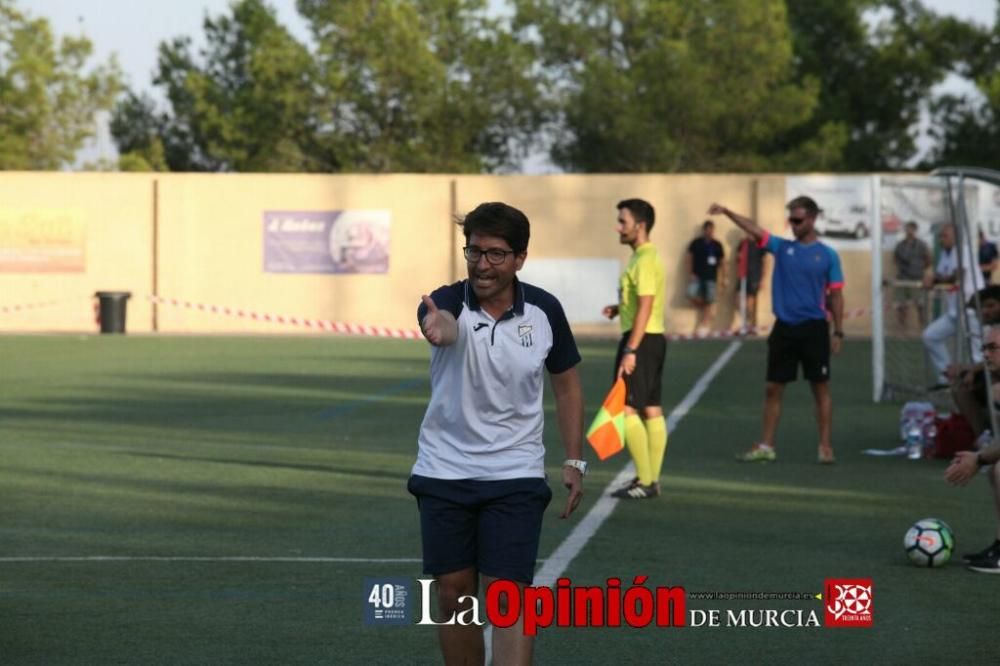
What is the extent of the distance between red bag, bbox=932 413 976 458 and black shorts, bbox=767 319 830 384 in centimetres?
106

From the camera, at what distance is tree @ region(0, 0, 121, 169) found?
6538cm

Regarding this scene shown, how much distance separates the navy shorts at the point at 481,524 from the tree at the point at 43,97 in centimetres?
6048

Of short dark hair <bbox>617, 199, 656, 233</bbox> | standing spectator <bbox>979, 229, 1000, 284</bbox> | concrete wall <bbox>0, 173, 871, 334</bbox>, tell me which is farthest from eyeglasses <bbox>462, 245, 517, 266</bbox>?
concrete wall <bbox>0, 173, 871, 334</bbox>

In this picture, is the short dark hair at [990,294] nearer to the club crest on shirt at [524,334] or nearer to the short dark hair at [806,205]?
the short dark hair at [806,205]

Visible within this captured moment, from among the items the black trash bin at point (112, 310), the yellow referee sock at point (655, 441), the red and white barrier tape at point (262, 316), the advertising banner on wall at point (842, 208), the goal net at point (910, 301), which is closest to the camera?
the yellow referee sock at point (655, 441)

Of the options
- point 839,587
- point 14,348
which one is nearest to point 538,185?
point 14,348

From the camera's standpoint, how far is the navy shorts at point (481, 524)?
6277 millimetres

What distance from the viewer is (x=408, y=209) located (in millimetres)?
40531

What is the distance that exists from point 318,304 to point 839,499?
90.6 ft

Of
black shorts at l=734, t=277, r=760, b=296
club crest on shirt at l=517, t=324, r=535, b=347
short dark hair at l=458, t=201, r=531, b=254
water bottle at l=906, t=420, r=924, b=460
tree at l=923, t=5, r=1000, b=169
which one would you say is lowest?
water bottle at l=906, t=420, r=924, b=460

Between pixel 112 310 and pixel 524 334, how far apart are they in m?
33.0

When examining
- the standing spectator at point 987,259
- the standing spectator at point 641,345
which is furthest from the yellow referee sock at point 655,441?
the standing spectator at point 987,259

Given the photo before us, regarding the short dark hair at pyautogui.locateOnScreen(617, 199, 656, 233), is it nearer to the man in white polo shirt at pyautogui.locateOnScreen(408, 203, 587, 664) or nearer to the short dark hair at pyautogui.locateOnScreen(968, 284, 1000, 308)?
the short dark hair at pyautogui.locateOnScreen(968, 284, 1000, 308)

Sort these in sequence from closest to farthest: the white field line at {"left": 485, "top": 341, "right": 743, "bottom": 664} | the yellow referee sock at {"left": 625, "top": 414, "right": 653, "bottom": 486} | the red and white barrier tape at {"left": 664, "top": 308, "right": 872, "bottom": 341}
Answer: the white field line at {"left": 485, "top": 341, "right": 743, "bottom": 664} → the yellow referee sock at {"left": 625, "top": 414, "right": 653, "bottom": 486} → the red and white barrier tape at {"left": 664, "top": 308, "right": 872, "bottom": 341}
